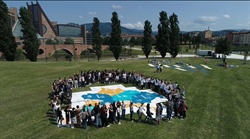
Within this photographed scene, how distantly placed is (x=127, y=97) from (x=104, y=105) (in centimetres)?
724

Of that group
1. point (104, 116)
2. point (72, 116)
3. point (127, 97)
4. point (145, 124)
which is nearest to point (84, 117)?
point (72, 116)

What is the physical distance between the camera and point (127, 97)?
861 inches

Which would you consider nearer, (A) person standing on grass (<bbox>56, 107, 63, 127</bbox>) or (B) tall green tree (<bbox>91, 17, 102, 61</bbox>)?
(A) person standing on grass (<bbox>56, 107, 63, 127</bbox>)

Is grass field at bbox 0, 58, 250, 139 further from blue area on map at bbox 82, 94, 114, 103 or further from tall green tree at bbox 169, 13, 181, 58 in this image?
tall green tree at bbox 169, 13, 181, 58

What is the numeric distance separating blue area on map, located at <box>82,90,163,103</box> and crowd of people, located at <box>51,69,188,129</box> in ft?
5.41

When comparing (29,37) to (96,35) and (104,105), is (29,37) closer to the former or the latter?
(96,35)

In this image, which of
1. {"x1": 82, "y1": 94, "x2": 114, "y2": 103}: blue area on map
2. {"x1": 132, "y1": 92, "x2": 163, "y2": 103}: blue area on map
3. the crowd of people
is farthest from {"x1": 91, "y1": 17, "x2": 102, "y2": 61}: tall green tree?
{"x1": 132, "y1": 92, "x2": 163, "y2": 103}: blue area on map

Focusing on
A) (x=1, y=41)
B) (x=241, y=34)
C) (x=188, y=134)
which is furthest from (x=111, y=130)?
(x=241, y=34)

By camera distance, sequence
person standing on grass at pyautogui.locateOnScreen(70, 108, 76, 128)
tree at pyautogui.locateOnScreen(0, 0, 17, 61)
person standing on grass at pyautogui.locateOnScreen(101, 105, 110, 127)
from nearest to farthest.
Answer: person standing on grass at pyautogui.locateOnScreen(70, 108, 76, 128)
person standing on grass at pyautogui.locateOnScreen(101, 105, 110, 127)
tree at pyautogui.locateOnScreen(0, 0, 17, 61)

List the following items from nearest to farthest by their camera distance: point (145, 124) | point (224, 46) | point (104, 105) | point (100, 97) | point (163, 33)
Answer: point (104, 105) < point (145, 124) < point (100, 97) < point (224, 46) < point (163, 33)

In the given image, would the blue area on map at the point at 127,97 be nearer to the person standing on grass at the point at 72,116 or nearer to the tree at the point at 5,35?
the person standing on grass at the point at 72,116

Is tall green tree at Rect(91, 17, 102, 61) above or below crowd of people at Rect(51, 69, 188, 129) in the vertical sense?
above

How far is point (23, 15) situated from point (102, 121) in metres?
39.5

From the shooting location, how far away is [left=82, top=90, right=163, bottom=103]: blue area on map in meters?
21.0
